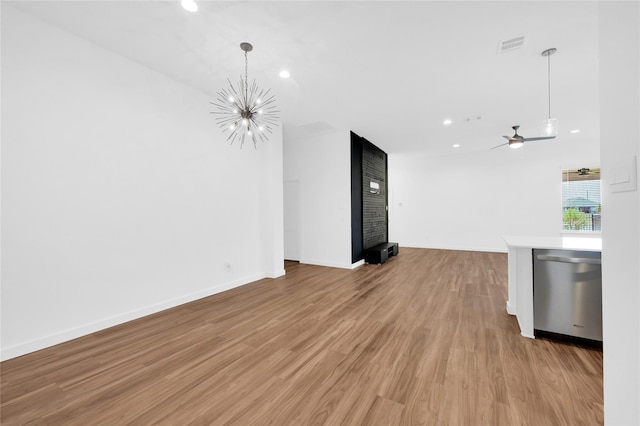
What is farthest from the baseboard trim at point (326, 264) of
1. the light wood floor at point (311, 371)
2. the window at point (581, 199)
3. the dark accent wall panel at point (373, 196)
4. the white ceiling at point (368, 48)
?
the window at point (581, 199)

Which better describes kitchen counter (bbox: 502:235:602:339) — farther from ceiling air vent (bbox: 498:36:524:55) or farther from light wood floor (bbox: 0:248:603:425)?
ceiling air vent (bbox: 498:36:524:55)

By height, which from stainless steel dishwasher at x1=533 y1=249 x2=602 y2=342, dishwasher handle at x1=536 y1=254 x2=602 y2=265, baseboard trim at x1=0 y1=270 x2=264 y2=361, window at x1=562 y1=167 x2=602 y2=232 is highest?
window at x1=562 y1=167 x2=602 y2=232

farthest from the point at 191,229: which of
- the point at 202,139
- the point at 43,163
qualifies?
the point at 43,163

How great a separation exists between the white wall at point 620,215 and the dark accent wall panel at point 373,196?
520cm

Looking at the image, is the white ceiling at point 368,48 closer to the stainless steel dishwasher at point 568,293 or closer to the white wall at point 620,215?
the white wall at point 620,215

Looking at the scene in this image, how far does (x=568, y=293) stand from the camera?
2352 mm

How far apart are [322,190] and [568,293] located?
15.0 ft

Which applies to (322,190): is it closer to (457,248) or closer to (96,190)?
(96,190)

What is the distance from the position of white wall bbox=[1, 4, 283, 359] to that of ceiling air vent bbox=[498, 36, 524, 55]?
4.01 meters

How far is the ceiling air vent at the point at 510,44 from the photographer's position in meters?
2.66

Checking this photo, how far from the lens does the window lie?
22.3 ft

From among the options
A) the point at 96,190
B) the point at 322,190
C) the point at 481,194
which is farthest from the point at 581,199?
the point at 96,190

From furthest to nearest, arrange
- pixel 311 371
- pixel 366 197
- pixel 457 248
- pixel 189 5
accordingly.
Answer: pixel 457 248
pixel 366 197
pixel 189 5
pixel 311 371

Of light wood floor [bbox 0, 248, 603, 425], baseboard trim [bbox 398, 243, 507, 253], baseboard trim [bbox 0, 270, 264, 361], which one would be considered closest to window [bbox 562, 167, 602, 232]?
baseboard trim [bbox 398, 243, 507, 253]
